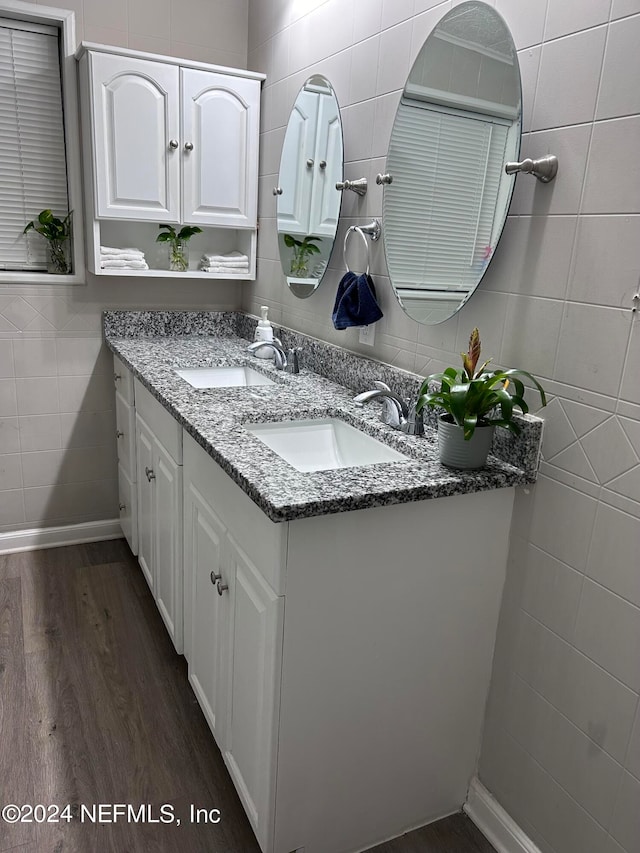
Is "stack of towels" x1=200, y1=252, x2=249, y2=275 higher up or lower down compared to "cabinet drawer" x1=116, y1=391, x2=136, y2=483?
higher up

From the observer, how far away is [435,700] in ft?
4.80

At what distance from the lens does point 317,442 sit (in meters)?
1.76

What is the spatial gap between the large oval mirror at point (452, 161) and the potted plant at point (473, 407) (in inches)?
10.4

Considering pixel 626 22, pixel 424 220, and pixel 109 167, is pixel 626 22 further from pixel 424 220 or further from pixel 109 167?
pixel 109 167

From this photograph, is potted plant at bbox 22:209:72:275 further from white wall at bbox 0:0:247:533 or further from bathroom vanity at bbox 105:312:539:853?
bathroom vanity at bbox 105:312:539:853

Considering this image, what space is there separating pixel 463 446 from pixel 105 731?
4.25 ft

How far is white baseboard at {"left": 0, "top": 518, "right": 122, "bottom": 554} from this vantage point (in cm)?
274

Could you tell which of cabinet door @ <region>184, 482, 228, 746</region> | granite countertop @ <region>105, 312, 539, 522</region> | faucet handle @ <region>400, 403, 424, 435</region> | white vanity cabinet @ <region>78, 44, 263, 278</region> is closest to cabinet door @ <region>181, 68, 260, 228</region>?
white vanity cabinet @ <region>78, 44, 263, 278</region>

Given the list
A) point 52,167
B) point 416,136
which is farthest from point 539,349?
point 52,167

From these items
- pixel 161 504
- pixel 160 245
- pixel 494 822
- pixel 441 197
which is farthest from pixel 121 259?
pixel 494 822

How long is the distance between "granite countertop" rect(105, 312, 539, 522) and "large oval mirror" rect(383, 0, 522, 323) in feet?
1.15

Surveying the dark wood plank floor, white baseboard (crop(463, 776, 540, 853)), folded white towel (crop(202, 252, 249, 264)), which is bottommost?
the dark wood plank floor

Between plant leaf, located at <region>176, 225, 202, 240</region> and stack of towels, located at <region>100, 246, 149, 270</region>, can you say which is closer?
stack of towels, located at <region>100, 246, 149, 270</region>

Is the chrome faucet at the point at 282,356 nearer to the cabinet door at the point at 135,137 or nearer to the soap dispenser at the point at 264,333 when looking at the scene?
the soap dispenser at the point at 264,333
